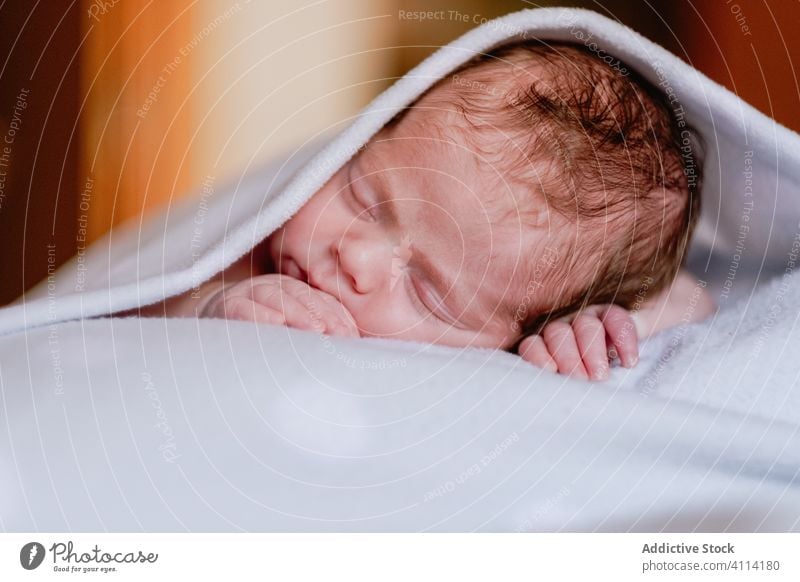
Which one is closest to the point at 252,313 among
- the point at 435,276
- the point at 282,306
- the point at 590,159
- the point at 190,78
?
the point at 282,306

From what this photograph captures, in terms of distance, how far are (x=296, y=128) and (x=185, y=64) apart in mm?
162

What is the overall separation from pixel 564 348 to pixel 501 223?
9 cm

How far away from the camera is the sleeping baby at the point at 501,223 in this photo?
48 centimetres

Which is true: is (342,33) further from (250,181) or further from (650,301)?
(650,301)

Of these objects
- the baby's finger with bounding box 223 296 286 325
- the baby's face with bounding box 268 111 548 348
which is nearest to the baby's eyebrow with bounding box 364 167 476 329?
the baby's face with bounding box 268 111 548 348

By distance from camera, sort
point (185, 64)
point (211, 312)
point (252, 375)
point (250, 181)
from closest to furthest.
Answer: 1. point (252, 375)
2. point (211, 312)
3. point (250, 181)
4. point (185, 64)

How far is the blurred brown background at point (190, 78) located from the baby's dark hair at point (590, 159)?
7.7 inches

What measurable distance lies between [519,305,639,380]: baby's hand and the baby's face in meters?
0.04

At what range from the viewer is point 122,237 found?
665 mm

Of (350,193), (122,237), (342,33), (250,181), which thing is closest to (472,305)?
(350,193)

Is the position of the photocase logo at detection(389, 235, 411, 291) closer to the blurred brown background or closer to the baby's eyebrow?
the baby's eyebrow
